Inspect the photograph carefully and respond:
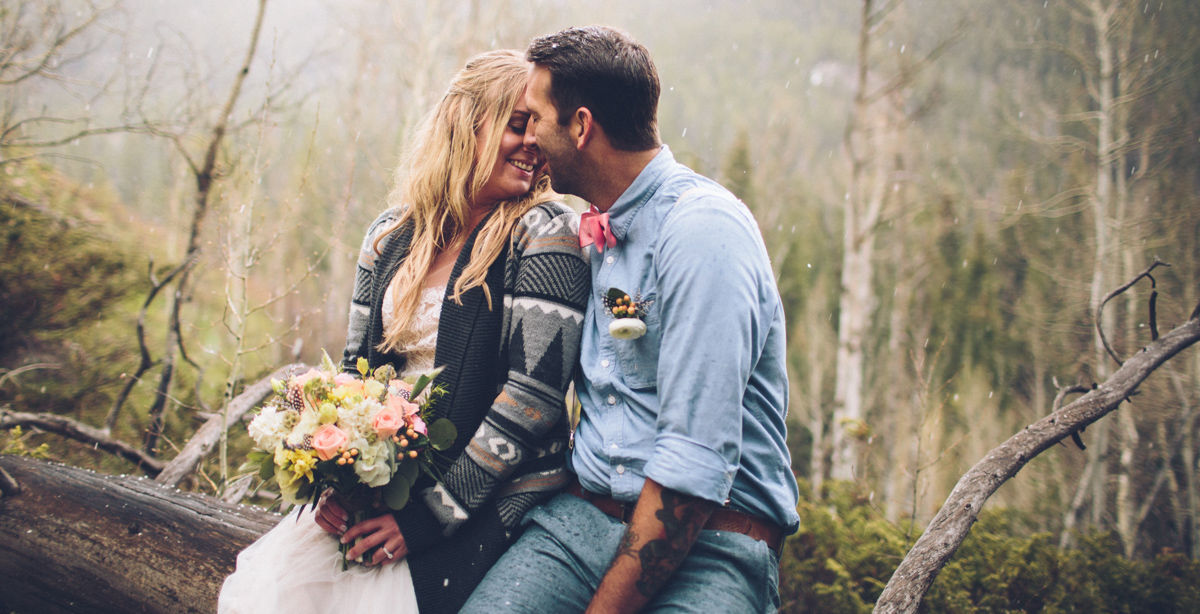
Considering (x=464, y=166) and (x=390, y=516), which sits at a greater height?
(x=464, y=166)

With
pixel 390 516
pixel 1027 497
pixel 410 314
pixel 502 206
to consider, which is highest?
pixel 502 206

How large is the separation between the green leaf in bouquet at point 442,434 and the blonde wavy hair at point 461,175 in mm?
510

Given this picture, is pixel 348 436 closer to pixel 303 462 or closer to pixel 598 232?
pixel 303 462

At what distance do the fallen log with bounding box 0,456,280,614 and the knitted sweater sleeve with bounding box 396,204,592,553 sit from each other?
1344mm

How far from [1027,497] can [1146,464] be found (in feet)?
15.1

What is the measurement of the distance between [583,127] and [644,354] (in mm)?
689

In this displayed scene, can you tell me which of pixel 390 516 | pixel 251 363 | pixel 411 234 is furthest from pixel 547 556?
pixel 251 363

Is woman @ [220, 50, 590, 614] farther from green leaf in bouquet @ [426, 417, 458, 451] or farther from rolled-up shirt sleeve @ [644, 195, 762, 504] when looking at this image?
rolled-up shirt sleeve @ [644, 195, 762, 504]

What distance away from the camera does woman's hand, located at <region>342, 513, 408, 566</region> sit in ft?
5.57

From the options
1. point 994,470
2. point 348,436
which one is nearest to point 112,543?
point 348,436

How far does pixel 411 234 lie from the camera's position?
2.33 meters

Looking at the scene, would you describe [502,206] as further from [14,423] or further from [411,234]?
[14,423]

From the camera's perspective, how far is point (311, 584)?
1711mm

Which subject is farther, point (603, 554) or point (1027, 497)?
point (1027, 497)
